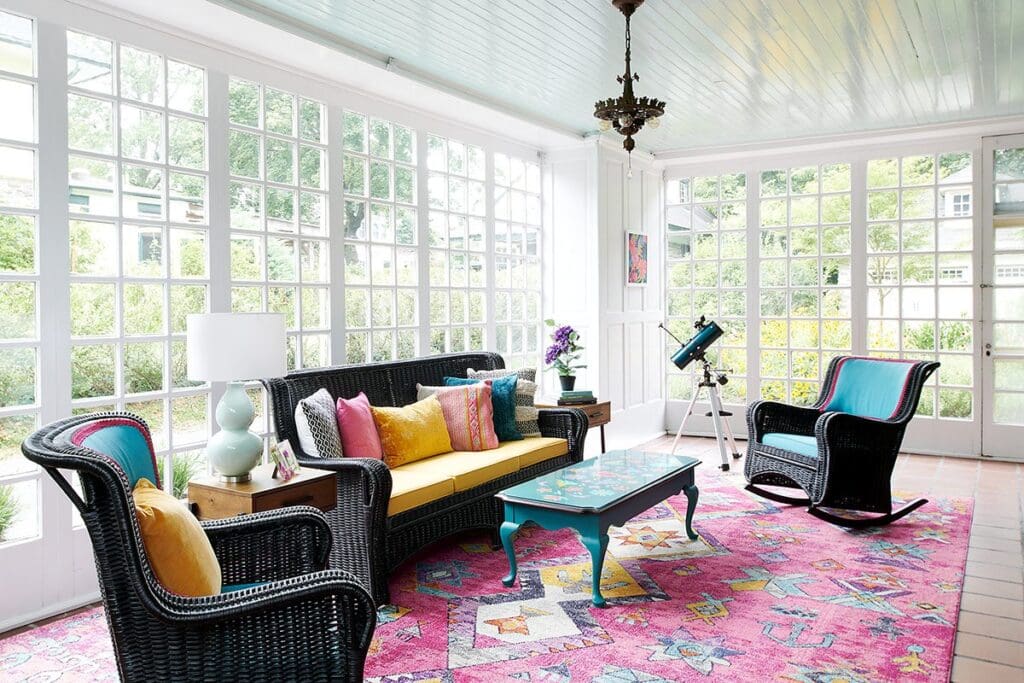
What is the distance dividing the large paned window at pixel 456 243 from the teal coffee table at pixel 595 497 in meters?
1.77

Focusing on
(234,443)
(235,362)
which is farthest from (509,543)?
(235,362)

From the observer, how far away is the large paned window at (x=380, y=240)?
4613mm

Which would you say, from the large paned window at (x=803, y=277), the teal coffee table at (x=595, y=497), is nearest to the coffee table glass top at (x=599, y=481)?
the teal coffee table at (x=595, y=497)

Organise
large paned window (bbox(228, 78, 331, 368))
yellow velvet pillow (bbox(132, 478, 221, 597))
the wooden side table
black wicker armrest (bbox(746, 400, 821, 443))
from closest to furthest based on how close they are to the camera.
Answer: yellow velvet pillow (bbox(132, 478, 221, 597)) < large paned window (bbox(228, 78, 331, 368)) < black wicker armrest (bbox(746, 400, 821, 443)) < the wooden side table

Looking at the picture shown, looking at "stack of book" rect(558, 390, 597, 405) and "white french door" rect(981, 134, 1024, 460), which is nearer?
"stack of book" rect(558, 390, 597, 405)

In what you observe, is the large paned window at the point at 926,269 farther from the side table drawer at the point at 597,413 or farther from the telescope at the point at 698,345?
the side table drawer at the point at 597,413

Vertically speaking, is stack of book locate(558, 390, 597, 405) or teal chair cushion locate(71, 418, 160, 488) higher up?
teal chair cushion locate(71, 418, 160, 488)

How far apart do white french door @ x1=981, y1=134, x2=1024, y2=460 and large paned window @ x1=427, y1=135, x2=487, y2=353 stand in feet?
13.5

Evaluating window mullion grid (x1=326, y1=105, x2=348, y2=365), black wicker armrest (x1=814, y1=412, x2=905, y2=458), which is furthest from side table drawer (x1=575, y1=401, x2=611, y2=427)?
window mullion grid (x1=326, y1=105, x2=348, y2=365)

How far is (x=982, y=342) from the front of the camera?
6234 millimetres

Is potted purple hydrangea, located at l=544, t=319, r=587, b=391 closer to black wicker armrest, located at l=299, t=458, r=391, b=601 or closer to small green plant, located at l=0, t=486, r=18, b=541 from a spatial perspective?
black wicker armrest, located at l=299, t=458, r=391, b=601

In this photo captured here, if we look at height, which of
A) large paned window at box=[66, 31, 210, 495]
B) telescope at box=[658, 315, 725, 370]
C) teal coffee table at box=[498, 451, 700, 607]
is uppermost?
large paned window at box=[66, 31, 210, 495]

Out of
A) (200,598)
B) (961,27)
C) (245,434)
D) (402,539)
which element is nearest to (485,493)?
(402,539)

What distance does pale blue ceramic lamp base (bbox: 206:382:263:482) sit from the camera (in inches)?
115
